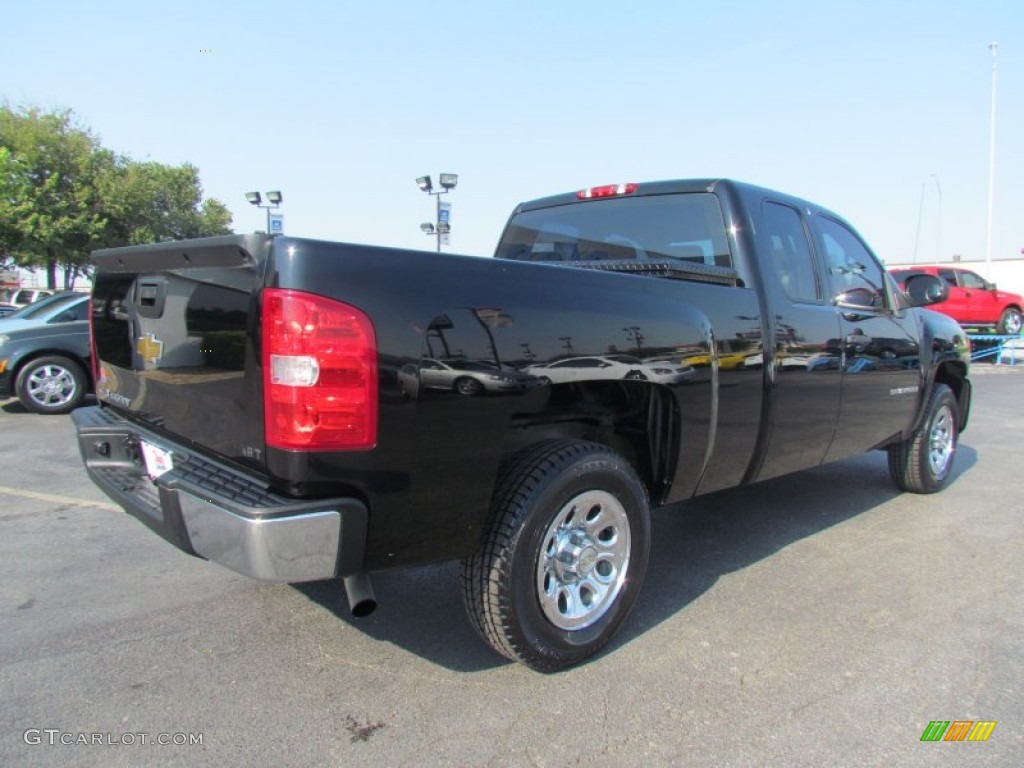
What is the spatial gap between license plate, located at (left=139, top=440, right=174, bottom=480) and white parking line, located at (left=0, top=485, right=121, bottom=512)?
2332 mm

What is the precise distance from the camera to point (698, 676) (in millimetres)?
2668

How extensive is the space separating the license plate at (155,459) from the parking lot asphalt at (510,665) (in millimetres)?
725

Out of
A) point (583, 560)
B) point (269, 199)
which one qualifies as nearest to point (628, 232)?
point (583, 560)

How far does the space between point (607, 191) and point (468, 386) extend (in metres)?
2.32

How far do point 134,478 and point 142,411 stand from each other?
28 cm

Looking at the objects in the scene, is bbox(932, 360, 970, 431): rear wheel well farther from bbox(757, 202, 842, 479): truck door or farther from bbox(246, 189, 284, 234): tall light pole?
bbox(246, 189, 284, 234): tall light pole

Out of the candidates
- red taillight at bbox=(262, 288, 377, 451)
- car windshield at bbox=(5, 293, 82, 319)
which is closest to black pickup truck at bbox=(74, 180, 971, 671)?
red taillight at bbox=(262, 288, 377, 451)

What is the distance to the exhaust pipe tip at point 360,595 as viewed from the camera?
2.30 metres

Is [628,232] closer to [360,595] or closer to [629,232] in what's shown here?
[629,232]

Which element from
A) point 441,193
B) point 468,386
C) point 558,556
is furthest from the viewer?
point 441,193

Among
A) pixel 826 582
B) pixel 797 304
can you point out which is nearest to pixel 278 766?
pixel 826 582

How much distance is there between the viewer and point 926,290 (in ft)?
15.5

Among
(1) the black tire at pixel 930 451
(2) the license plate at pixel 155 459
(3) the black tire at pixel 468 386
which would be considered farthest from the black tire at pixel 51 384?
(1) the black tire at pixel 930 451

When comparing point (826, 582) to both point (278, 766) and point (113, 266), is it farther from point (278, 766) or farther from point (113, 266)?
point (113, 266)
